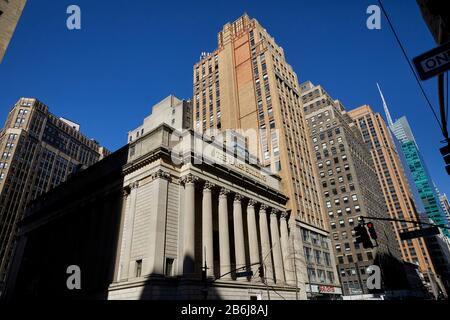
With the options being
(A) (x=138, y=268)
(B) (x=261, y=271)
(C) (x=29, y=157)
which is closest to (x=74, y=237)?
(A) (x=138, y=268)

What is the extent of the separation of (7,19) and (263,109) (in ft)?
152

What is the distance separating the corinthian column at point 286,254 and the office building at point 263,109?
2.88 m

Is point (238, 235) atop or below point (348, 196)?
below

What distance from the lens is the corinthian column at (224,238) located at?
31.6 meters

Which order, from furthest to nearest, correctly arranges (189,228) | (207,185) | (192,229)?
(207,185)
(192,229)
(189,228)

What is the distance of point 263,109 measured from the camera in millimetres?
60688

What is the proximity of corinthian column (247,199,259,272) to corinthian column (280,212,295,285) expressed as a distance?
24.3 feet

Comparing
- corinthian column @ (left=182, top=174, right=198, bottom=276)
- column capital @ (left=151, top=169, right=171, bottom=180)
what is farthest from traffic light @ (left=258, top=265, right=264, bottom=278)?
column capital @ (left=151, top=169, right=171, bottom=180)

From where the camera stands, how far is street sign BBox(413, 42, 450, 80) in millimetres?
7246

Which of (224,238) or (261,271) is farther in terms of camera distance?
(261,271)

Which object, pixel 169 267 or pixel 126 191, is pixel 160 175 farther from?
pixel 169 267
